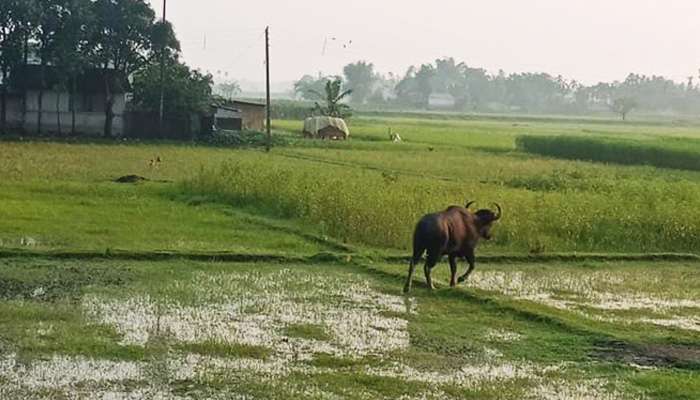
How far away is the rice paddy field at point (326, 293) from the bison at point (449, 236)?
15.7 inches

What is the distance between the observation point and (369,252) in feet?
50.7

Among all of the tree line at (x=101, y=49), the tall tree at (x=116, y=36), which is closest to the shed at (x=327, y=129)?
the tree line at (x=101, y=49)

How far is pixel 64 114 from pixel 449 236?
33548mm

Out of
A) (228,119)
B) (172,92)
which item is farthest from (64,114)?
(228,119)

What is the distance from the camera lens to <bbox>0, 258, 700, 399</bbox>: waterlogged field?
828cm

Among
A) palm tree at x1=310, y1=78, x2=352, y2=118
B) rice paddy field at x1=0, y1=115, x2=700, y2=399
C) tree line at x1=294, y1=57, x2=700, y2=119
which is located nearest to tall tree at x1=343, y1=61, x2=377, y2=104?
tree line at x1=294, y1=57, x2=700, y2=119

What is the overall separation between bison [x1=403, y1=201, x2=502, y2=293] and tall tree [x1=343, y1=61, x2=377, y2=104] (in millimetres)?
135951

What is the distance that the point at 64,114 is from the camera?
43000 mm

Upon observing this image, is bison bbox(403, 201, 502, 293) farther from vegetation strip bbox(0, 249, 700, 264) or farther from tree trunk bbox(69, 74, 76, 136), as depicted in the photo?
tree trunk bbox(69, 74, 76, 136)

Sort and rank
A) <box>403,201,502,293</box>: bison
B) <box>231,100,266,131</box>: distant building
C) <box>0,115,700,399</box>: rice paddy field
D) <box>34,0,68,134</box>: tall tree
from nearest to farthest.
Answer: <box>0,115,700,399</box>: rice paddy field, <box>403,201,502,293</box>: bison, <box>34,0,68,134</box>: tall tree, <box>231,100,266,131</box>: distant building

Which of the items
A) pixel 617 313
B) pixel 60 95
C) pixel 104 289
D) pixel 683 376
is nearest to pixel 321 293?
pixel 104 289

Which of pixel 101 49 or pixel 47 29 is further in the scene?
pixel 101 49

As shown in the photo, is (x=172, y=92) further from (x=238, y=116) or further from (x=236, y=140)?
(x=238, y=116)

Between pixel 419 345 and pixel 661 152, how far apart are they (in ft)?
105
